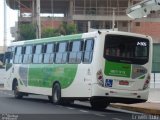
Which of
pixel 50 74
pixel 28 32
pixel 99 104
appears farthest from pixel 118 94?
pixel 28 32

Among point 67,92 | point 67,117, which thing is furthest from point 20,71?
point 67,117

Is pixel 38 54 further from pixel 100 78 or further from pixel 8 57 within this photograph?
pixel 100 78

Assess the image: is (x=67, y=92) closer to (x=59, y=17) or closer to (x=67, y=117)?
(x=67, y=117)

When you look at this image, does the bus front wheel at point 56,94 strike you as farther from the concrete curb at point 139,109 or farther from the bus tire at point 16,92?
the bus tire at point 16,92

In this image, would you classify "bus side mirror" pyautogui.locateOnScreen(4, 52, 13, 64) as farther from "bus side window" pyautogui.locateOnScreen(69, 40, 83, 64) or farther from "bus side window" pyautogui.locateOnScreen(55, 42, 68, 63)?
"bus side window" pyautogui.locateOnScreen(69, 40, 83, 64)

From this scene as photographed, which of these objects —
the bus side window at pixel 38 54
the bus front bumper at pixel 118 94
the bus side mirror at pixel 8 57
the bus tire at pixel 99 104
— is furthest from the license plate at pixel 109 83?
the bus side mirror at pixel 8 57

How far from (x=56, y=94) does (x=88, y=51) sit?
3831mm

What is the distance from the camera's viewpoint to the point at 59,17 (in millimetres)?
82875

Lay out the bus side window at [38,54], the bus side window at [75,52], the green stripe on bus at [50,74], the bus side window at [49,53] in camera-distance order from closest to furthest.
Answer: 1. the bus side window at [75,52]
2. the green stripe on bus at [50,74]
3. the bus side window at [49,53]
4. the bus side window at [38,54]

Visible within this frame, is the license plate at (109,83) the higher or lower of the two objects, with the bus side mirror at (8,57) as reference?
lower

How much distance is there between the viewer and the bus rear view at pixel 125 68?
22.0m

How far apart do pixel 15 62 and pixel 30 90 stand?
3276mm

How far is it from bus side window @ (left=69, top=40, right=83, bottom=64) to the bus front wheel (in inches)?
66.3

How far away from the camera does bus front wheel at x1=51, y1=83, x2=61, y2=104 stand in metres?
25.4
